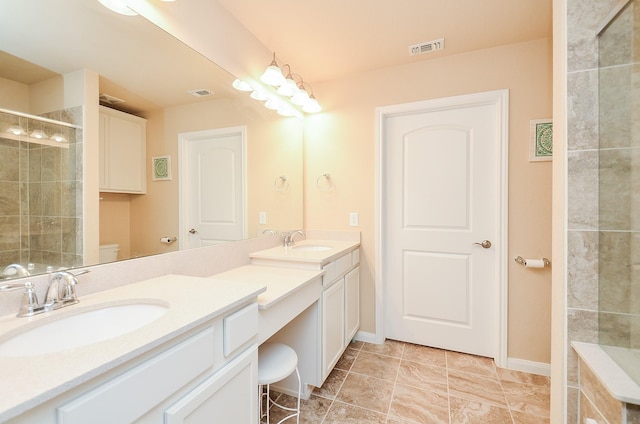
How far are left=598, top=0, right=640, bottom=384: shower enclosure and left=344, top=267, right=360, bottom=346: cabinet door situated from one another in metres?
1.37

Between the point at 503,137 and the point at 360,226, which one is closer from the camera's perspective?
the point at 503,137

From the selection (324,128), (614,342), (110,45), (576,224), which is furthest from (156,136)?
(614,342)

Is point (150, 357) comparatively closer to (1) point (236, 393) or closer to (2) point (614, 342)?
(1) point (236, 393)

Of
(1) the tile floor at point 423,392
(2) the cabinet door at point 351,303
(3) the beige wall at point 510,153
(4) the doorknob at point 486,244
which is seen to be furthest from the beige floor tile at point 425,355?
(4) the doorknob at point 486,244

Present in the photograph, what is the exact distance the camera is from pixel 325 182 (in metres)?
2.58

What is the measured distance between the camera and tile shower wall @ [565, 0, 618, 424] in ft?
3.56

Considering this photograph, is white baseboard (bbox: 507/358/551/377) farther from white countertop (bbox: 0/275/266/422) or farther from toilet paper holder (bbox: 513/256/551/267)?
white countertop (bbox: 0/275/266/422)

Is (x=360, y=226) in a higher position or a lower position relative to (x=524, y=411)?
higher

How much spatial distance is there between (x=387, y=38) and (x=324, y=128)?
87 cm

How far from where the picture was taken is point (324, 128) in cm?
258

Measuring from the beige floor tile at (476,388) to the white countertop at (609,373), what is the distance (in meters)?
0.88

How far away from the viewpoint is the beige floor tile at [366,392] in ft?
5.51

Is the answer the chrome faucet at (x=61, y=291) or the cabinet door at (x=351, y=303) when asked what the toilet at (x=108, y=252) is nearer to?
the chrome faucet at (x=61, y=291)

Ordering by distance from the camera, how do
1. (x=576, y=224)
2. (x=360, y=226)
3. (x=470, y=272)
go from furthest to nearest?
(x=360, y=226) < (x=470, y=272) < (x=576, y=224)
